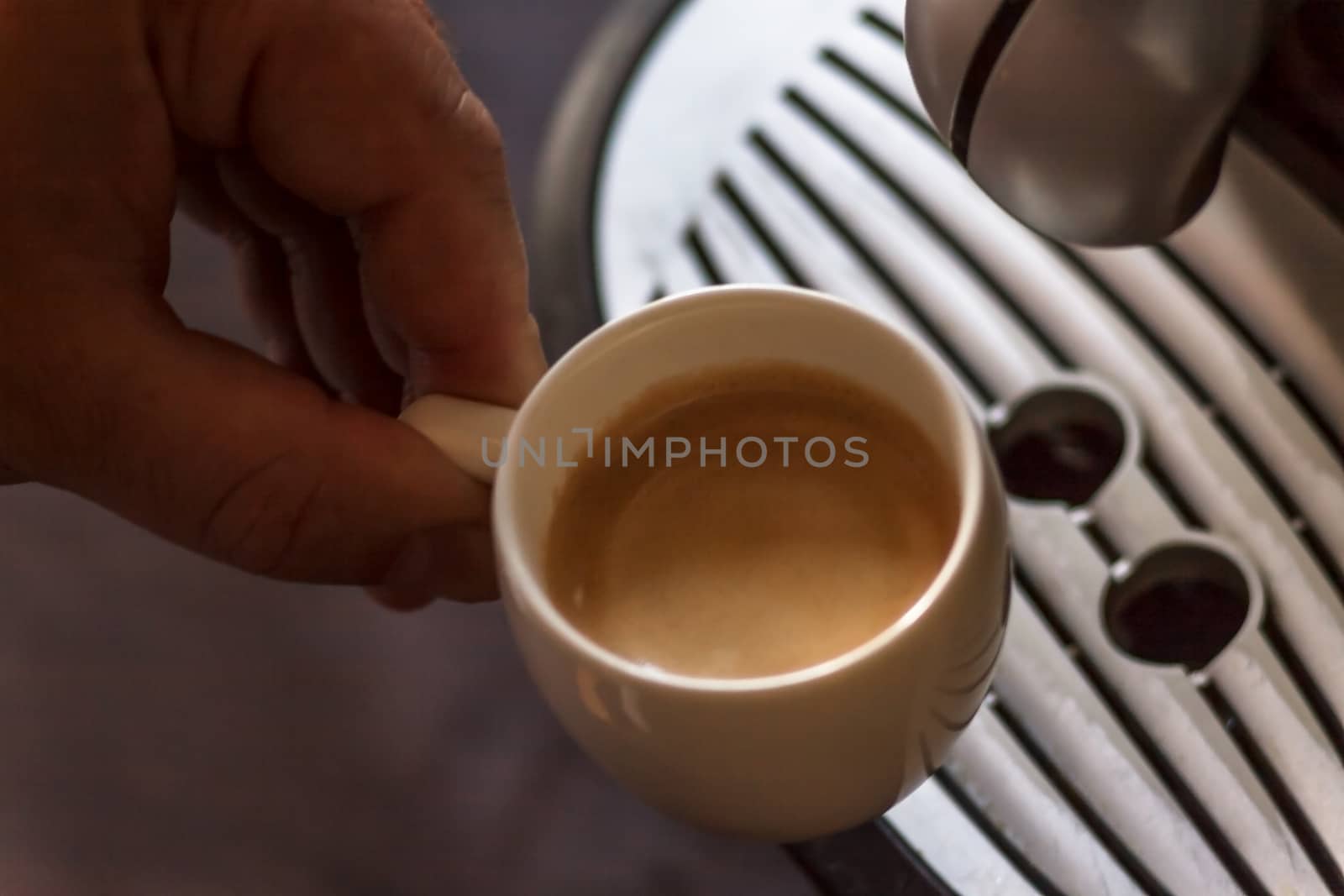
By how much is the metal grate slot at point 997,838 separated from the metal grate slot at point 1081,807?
0.02 meters

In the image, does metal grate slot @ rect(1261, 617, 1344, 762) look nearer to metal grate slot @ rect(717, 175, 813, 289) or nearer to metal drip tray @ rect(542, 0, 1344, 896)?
metal drip tray @ rect(542, 0, 1344, 896)

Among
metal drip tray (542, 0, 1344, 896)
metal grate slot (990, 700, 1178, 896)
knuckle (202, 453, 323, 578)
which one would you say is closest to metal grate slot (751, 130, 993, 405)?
metal drip tray (542, 0, 1344, 896)

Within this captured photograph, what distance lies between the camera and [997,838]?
14.6 inches

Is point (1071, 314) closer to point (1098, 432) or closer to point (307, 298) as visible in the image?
point (1098, 432)

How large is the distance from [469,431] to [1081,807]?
20 cm

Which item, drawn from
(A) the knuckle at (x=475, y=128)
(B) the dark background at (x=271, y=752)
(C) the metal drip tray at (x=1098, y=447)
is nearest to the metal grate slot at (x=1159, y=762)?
(C) the metal drip tray at (x=1098, y=447)

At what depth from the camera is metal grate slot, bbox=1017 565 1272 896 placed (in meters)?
0.35

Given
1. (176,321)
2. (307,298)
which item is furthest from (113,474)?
(307,298)

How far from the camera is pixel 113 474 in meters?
0.38

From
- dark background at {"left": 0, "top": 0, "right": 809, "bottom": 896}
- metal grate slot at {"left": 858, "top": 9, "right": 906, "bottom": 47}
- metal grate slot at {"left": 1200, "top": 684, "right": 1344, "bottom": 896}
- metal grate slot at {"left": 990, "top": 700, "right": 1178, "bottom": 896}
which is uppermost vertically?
metal grate slot at {"left": 858, "top": 9, "right": 906, "bottom": 47}

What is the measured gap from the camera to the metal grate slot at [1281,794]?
339 mm

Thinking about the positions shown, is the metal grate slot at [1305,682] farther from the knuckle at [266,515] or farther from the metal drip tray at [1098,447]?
the knuckle at [266,515]

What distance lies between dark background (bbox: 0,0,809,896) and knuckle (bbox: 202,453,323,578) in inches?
2.6

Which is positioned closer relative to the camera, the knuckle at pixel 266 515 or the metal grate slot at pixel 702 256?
the knuckle at pixel 266 515
